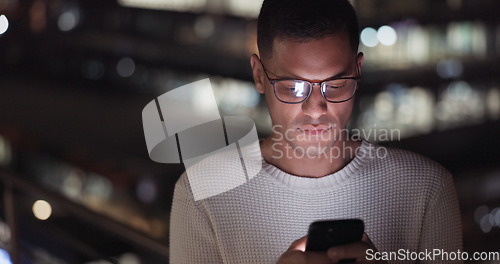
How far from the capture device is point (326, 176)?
0.95 m

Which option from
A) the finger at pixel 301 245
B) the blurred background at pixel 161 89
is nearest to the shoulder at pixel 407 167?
the finger at pixel 301 245

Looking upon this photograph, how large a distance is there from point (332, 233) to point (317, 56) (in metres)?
0.26

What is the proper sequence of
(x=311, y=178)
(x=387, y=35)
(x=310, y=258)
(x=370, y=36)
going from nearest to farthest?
(x=310, y=258)
(x=311, y=178)
(x=387, y=35)
(x=370, y=36)

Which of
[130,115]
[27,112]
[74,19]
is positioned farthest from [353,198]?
[74,19]

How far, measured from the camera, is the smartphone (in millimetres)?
748

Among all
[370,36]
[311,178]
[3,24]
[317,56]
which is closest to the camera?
[317,56]

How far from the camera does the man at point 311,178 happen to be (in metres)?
0.87

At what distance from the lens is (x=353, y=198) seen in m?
0.94

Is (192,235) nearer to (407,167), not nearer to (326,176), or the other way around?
(326,176)

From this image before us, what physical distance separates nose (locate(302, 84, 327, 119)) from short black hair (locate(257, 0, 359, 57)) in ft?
0.26

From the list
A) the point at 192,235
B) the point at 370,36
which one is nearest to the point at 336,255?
the point at 192,235

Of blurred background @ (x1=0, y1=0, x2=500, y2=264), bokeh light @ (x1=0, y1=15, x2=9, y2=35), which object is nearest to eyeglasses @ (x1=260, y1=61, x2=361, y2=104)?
blurred background @ (x1=0, y1=0, x2=500, y2=264)

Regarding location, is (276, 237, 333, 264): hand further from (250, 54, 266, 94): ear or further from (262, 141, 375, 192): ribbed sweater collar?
(250, 54, 266, 94): ear

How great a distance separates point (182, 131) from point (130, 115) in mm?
17742
